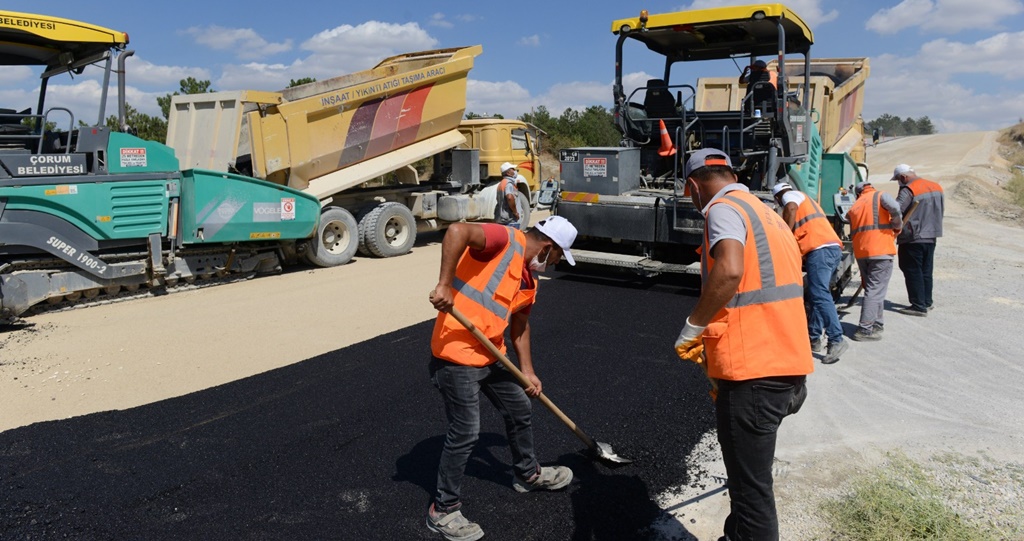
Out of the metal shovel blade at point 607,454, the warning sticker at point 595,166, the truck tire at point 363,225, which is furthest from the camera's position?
the truck tire at point 363,225

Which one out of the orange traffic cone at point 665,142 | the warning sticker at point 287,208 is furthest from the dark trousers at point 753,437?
the warning sticker at point 287,208

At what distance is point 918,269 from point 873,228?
3.47 feet

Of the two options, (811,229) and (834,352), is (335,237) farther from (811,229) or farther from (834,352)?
(834,352)

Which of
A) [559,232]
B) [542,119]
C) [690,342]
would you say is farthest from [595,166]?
[542,119]

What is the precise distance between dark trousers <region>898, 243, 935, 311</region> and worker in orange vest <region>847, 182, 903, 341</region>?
753 mm

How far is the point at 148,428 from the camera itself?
13.6ft

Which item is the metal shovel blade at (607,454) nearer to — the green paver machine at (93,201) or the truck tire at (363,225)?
the green paver machine at (93,201)

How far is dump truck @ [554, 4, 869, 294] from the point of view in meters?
7.25

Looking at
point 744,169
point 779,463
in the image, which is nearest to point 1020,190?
point 744,169

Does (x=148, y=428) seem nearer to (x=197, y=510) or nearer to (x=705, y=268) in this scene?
(x=197, y=510)

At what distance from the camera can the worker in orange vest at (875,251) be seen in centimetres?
599

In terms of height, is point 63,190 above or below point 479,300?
above

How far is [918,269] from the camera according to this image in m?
6.75

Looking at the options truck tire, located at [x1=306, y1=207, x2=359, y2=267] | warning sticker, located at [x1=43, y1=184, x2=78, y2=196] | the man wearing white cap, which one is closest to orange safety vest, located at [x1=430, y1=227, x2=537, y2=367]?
warning sticker, located at [x1=43, y1=184, x2=78, y2=196]
